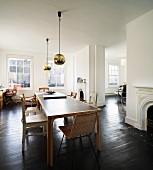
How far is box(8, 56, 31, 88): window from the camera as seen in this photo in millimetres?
6466

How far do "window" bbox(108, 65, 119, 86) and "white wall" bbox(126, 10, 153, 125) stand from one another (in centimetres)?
589

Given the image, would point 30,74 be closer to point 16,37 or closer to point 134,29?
point 16,37

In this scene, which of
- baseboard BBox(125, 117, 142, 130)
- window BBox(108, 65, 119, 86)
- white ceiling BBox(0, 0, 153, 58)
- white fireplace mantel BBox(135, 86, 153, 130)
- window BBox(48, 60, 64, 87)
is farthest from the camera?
window BBox(108, 65, 119, 86)

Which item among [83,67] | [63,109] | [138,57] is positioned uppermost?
[83,67]

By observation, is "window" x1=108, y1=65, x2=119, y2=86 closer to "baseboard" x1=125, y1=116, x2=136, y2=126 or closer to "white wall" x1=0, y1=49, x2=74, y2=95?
"white wall" x1=0, y1=49, x2=74, y2=95

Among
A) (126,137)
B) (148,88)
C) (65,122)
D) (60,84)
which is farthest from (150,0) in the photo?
(60,84)

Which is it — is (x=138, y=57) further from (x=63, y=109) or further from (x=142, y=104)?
(x=63, y=109)

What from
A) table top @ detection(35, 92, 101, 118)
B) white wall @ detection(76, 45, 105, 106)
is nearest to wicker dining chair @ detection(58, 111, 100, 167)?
table top @ detection(35, 92, 101, 118)

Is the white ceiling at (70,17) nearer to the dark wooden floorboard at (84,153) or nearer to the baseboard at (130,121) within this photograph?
the baseboard at (130,121)

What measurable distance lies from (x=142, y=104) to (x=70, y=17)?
9.24 feet

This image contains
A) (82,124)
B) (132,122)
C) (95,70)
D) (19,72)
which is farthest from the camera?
(19,72)

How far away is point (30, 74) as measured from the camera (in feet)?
22.2

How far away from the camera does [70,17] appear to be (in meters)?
3.04

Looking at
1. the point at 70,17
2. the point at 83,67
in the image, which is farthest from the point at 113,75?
the point at 70,17
